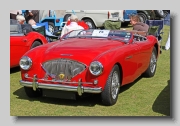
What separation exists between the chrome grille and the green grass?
553mm

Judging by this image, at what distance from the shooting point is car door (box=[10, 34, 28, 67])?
26.4 feet

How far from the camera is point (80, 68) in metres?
5.74

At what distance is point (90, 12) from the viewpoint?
17125 mm

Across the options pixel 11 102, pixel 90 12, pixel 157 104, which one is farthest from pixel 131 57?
pixel 90 12

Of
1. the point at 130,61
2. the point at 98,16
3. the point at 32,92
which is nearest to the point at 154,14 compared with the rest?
the point at 98,16

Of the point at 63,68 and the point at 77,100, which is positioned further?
the point at 77,100

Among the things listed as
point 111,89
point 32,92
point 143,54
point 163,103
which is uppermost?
point 143,54

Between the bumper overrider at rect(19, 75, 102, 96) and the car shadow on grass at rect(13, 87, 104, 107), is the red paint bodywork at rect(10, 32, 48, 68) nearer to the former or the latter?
the car shadow on grass at rect(13, 87, 104, 107)

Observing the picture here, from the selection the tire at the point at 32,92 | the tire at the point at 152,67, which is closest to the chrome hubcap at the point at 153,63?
the tire at the point at 152,67

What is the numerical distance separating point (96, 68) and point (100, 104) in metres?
0.77

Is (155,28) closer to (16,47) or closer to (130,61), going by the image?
(16,47)

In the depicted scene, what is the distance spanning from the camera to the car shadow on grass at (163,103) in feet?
18.6

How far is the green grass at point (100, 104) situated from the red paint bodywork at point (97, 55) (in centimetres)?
37

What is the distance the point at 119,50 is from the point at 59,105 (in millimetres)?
1426
